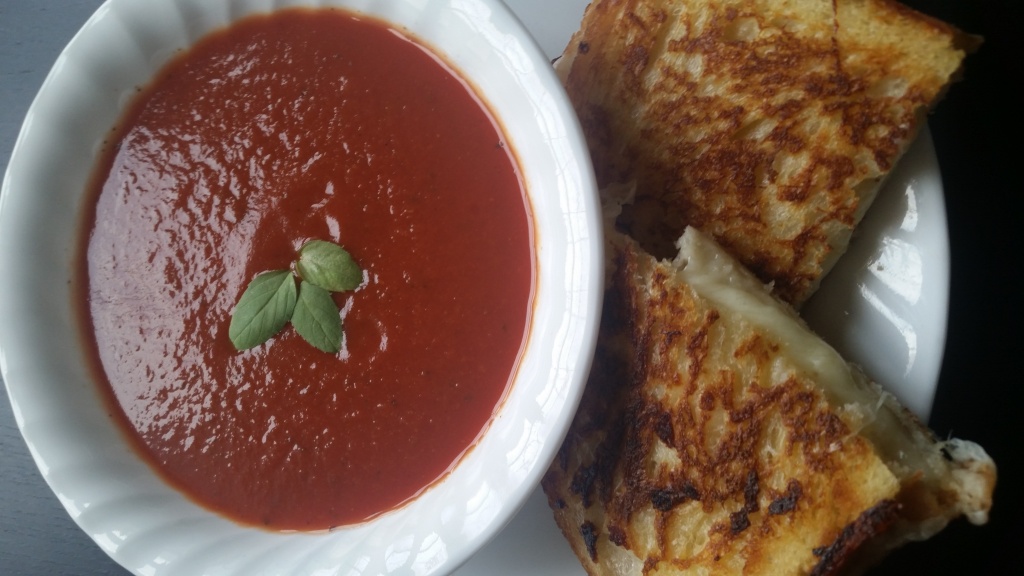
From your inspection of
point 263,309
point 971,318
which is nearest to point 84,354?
point 263,309

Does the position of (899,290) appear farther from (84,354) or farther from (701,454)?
(84,354)

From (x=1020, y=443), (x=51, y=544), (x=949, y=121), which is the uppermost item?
(x=51, y=544)

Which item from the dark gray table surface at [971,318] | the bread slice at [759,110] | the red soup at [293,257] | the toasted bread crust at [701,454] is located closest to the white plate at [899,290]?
the bread slice at [759,110]

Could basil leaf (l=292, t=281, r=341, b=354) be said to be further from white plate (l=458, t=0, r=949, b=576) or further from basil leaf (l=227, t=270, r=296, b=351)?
white plate (l=458, t=0, r=949, b=576)

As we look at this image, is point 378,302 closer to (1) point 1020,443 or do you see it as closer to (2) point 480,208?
(2) point 480,208

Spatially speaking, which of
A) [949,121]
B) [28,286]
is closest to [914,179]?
[949,121]

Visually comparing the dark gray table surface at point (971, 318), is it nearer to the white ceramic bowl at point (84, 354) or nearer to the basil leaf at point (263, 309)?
the white ceramic bowl at point (84, 354)
